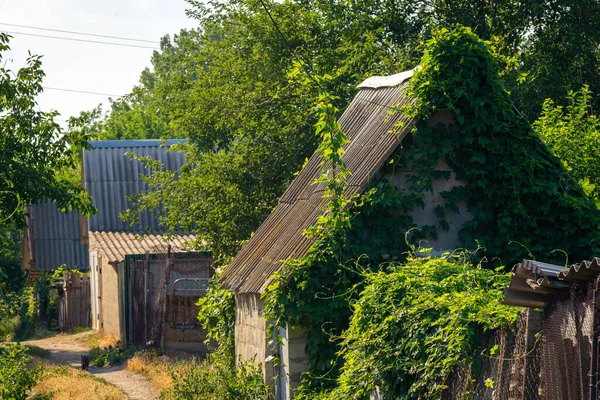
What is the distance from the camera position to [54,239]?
3253cm

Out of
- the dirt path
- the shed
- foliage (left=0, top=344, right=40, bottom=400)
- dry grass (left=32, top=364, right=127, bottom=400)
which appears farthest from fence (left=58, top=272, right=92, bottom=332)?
foliage (left=0, top=344, right=40, bottom=400)

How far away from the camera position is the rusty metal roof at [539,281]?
6028mm

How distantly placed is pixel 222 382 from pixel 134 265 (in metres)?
9.16

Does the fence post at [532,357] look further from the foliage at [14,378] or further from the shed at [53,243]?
the shed at [53,243]

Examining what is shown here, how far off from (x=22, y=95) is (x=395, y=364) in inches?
464

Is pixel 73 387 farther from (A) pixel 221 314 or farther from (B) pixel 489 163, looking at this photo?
(B) pixel 489 163

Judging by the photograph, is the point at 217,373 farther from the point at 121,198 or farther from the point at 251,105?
the point at 121,198

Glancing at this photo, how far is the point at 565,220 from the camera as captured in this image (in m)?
11.4

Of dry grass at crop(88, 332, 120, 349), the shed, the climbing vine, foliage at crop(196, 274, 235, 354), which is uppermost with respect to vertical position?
the shed

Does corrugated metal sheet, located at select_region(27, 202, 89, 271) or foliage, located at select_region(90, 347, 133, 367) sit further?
corrugated metal sheet, located at select_region(27, 202, 89, 271)

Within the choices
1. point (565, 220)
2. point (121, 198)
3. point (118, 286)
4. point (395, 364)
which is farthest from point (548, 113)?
point (121, 198)

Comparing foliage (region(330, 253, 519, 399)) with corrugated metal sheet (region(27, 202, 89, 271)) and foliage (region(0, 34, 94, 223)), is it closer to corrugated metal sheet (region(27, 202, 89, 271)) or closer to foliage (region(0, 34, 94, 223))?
foliage (region(0, 34, 94, 223))

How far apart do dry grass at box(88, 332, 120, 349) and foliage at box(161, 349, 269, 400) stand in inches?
336

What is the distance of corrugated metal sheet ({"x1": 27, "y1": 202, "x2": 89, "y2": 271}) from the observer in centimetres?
3206
